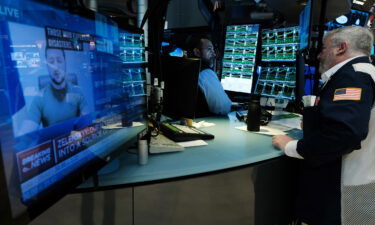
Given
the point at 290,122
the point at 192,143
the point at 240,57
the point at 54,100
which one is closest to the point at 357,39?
the point at 290,122

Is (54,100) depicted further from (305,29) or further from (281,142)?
(305,29)

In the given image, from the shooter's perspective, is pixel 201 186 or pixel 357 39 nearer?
pixel 201 186

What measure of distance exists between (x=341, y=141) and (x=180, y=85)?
0.95 meters

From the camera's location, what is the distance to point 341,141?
121 cm

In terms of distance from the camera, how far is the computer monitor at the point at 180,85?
1.64 metres

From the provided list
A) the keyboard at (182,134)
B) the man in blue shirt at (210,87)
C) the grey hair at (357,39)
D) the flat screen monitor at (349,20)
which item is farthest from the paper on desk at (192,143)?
the flat screen monitor at (349,20)

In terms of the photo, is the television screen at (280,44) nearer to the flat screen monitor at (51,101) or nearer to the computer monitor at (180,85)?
the computer monitor at (180,85)

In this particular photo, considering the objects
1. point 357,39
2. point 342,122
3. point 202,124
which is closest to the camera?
point 342,122

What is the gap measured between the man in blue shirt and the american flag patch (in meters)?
1.12

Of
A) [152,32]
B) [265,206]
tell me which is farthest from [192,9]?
[265,206]

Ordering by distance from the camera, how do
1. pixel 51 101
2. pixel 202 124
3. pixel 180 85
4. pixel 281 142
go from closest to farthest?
pixel 51 101
pixel 281 142
pixel 180 85
pixel 202 124

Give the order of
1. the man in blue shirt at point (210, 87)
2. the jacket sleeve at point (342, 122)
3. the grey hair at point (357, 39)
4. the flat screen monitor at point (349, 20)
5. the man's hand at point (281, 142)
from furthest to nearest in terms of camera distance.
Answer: the flat screen monitor at point (349, 20) < the man in blue shirt at point (210, 87) < the man's hand at point (281, 142) < the grey hair at point (357, 39) < the jacket sleeve at point (342, 122)

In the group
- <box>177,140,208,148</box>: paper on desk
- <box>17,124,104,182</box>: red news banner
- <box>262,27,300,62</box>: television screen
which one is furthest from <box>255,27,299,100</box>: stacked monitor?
<box>17,124,104,182</box>: red news banner

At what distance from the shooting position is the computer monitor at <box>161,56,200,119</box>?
1641 millimetres
